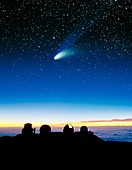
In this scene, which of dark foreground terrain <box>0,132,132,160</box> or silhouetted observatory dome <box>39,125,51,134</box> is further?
silhouetted observatory dome <box>39,125,51,134</box>

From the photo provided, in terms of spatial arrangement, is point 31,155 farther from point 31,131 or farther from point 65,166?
point 65,166

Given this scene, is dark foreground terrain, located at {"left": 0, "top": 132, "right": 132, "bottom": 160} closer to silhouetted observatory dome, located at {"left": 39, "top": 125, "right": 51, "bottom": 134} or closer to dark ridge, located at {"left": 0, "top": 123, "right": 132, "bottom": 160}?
dark ridge, located at {"left": 0, "top": 123, "right": 132, "bottom": 160}

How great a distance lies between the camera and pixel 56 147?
36.0 ft

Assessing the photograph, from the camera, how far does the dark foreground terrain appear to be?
33.9ft

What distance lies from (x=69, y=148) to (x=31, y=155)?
1.67 m

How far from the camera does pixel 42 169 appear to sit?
8.77 m

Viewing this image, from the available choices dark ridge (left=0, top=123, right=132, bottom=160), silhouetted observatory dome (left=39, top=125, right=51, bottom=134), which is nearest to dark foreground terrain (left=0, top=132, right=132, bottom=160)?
dark ridge (left=0, top=123, right=132, bottom=160)

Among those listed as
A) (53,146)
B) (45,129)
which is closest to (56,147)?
(53,146)

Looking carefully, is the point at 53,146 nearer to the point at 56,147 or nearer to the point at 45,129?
the point at 56,147

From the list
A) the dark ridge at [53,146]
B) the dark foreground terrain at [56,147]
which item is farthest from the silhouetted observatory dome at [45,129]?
the dark foreground terrain at [56,147]

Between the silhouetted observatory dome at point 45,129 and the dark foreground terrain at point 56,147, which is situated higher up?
the silhouetted observatory dome at point 45,129

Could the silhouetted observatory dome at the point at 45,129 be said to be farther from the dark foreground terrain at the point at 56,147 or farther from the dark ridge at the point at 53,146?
the dark foreground terrain at the point at 56,147

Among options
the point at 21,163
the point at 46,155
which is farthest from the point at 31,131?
the point at 21,163

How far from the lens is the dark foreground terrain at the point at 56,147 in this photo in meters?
10.3
